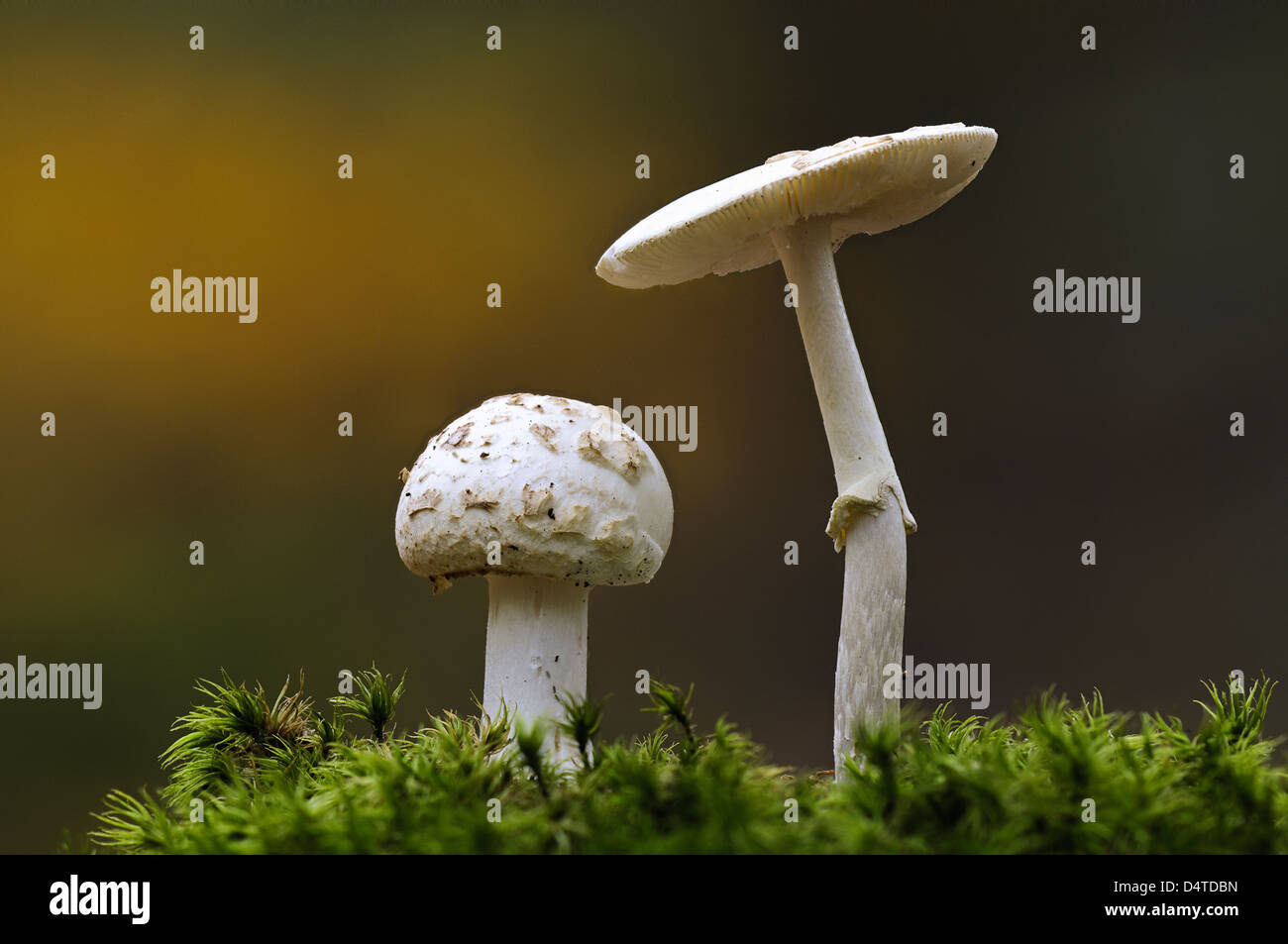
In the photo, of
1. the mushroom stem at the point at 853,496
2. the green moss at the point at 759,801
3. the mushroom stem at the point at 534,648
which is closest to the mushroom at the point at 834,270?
the mushroom stem at the point at 853,496

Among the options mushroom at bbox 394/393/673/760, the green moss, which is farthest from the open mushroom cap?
the green moss

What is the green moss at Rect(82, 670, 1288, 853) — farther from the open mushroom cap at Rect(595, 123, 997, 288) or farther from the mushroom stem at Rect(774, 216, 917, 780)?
the open mushroom cap at Rect(595, 123, 997, 288)

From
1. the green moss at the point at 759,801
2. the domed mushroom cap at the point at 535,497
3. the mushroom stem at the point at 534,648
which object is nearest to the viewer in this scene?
the green moss at the point at 759,801

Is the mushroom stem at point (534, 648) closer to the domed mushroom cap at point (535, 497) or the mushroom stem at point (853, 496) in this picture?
the domed mushroom cap at point (535, 497)

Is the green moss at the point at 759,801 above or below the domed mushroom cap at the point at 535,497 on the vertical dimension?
below

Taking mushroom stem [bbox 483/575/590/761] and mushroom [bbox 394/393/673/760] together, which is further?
mushroom stem [bbox 483/575/590/761]

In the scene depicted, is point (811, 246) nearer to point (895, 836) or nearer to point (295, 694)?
point (895, 836)
